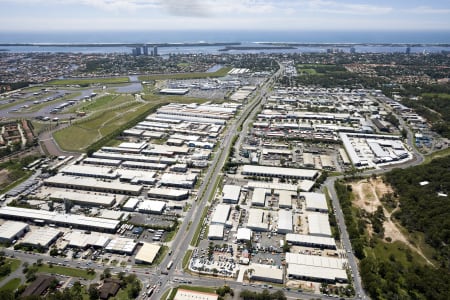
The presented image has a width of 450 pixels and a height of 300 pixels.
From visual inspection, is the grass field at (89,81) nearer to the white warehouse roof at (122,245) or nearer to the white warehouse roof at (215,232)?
the white warehouse roof at (122,245)

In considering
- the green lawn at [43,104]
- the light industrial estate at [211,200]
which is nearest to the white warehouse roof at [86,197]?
the light industrial estate at [211,200]

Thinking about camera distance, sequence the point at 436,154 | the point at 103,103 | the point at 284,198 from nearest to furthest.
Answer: the point at 284,198, the point at 436,154, the point at 103,103

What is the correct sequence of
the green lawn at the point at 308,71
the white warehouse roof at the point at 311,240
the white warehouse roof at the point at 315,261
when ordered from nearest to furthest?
the white warehouse roof at the point at 315,261, the white warehouse roof at the point at 311,240, the green lawn at the point at 308,71

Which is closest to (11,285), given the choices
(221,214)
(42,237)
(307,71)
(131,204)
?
(42,237)

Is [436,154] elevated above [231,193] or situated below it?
above

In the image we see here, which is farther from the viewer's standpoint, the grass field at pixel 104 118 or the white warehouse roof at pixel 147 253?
the grass field at pixel 104 118

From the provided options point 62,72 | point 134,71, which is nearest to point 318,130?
point 134,71

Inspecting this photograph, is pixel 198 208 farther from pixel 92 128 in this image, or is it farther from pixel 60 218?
pixel 92 128
